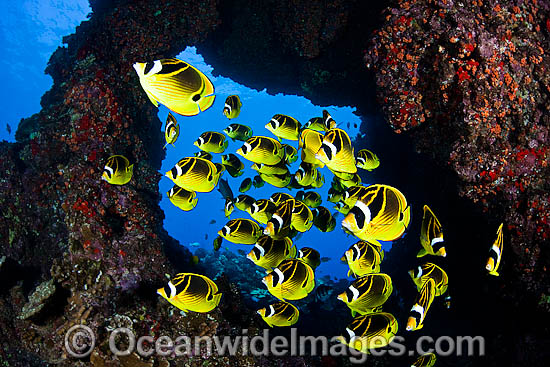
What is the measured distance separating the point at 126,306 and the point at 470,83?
A: 7.48 m

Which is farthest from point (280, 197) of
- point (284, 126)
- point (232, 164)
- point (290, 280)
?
point (290, 280)

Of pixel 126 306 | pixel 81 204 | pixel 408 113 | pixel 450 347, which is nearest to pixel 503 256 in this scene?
pixel 408 113

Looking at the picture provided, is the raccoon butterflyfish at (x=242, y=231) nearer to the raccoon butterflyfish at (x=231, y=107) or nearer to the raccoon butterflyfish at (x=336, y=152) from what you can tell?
the raccoon butterflyfish at (x=231, y=107)

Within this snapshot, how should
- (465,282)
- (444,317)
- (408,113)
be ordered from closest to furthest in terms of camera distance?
(408,113)
(465,282)
(444,317)

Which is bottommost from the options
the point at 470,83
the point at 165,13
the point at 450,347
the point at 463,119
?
the point at 450,347

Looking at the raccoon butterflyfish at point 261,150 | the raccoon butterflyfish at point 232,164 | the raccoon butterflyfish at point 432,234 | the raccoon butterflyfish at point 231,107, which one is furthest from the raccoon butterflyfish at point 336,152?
the raccoon butterflyfish at point 232,164

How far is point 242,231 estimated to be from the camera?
165 inches

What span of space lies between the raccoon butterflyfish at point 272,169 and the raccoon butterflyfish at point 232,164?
67cm

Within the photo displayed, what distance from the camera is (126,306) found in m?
5.11

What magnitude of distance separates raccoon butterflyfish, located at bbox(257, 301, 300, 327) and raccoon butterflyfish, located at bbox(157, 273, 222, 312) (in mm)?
900

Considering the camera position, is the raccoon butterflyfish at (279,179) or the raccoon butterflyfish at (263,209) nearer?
the raccoon butterflyfish at (263,209)

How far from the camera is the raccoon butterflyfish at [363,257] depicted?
9.71 feet

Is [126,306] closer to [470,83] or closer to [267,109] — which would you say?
[470,83]

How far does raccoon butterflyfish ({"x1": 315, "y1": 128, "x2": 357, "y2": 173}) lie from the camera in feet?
7.88
